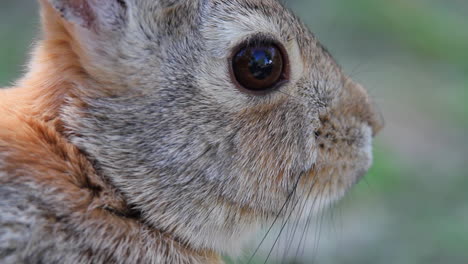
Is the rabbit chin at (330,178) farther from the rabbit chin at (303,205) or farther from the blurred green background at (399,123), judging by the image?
the blurred green background at (399,123)

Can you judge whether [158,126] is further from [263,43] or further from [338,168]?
[338,168]

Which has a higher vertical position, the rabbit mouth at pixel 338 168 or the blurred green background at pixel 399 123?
the blurred green background at pixel 399 123

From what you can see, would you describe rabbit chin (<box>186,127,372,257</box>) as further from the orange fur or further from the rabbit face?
the orange fur

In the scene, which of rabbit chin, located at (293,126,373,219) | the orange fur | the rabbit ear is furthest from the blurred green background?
the rabbit ear

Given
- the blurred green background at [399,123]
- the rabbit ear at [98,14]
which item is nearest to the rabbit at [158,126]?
the rabbit ear at [98,14]

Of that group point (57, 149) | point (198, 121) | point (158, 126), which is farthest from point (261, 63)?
point (57, 149)

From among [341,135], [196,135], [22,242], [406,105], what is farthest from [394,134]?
[22,242]

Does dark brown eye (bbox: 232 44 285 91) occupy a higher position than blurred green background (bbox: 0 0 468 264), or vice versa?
blurred green background (bbox: 0 0 468 264)
